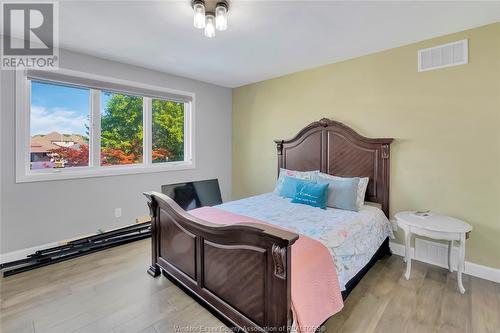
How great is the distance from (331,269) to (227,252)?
0.74 m

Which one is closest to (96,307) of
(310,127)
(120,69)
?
(120,69)

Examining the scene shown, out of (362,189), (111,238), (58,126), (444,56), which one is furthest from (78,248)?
(444,56)

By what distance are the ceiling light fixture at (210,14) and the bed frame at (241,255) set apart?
1533mm

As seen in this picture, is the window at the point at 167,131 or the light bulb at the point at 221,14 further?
the window at the point at 167,131

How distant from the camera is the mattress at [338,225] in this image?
1960 mm

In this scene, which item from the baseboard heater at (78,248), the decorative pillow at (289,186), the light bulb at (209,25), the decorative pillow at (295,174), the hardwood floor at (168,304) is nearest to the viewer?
the hardwood floor at (168,304)

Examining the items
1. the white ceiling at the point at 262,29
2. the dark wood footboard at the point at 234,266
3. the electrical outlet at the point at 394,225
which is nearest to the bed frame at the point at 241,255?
the dark wood footboard at the point at 234,266

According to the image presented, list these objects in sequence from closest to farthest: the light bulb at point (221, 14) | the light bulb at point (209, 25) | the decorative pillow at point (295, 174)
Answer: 1. the light bulb at point (221, 14)
2. the light bulb at point (209, 25)
3. the decorative pillow at point (295, 174)

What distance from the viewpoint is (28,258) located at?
2.71m

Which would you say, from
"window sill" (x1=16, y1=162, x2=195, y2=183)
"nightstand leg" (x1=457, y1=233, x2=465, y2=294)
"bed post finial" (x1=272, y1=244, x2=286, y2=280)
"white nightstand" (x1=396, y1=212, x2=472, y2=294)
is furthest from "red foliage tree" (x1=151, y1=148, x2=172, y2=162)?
"nightstand leg" (x1=457, y1=233, x2=465, y2=294)

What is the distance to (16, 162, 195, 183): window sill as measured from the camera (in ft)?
9.36

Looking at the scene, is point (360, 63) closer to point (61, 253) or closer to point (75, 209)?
point (75, 209)

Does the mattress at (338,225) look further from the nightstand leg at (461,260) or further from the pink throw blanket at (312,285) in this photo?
the nightstand leg at (461,260)

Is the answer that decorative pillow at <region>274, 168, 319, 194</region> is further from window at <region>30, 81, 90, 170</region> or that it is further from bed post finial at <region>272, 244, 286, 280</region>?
window at <region>30, 81, 90, 170</region>
